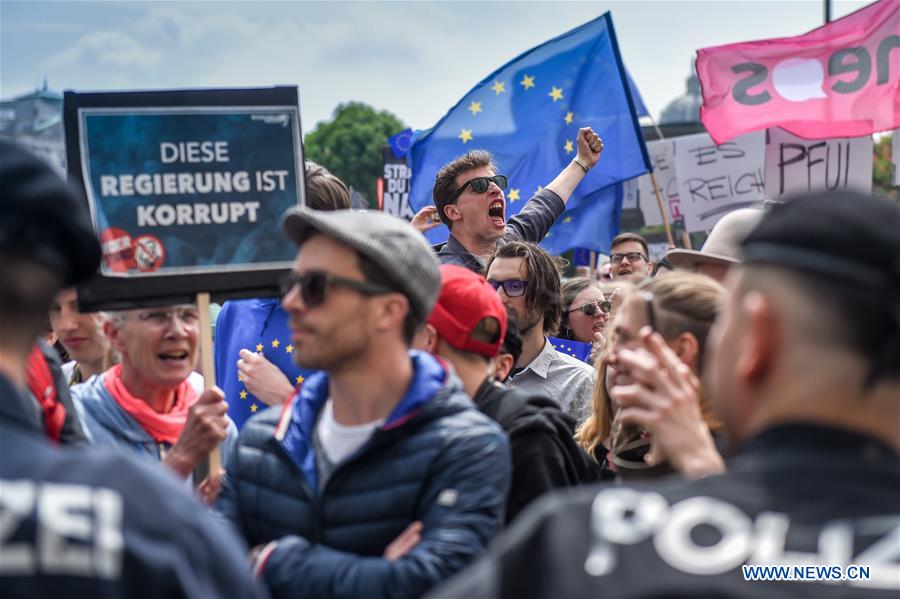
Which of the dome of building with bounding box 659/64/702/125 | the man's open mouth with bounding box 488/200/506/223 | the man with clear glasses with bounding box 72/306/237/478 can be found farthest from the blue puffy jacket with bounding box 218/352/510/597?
the dome of building with bounding box 659/64/702/125

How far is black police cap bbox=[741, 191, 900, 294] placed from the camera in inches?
70.1

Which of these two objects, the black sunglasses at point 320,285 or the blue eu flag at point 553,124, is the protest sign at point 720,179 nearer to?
the blue eu flag at point 553,124

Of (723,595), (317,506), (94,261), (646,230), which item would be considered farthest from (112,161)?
(646,230)

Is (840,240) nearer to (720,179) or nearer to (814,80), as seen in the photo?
(814,80)

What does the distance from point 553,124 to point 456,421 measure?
251 inches

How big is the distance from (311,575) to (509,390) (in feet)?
3.95

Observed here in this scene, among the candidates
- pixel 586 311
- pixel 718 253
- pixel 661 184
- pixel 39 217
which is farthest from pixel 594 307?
pixel 661 184

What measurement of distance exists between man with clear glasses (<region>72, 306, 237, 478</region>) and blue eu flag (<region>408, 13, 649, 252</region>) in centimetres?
483

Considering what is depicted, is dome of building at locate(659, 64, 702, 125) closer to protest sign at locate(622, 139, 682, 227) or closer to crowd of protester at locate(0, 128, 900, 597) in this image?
protest sign at locate(622, 139, 682, 227)

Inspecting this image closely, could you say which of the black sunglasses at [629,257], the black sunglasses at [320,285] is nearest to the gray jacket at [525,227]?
the black sunglasses at [320,285]

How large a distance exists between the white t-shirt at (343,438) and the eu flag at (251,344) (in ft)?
4.84

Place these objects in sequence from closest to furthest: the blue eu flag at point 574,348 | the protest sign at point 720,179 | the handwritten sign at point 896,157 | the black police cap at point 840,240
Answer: the black police cap at point 840,240
the blue eu flag at point 574,348
the handwritten sign at point 896,157
the protest sign at point 720,179

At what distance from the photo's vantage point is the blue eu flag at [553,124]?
9.12 metres

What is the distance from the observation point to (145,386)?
423 cm
